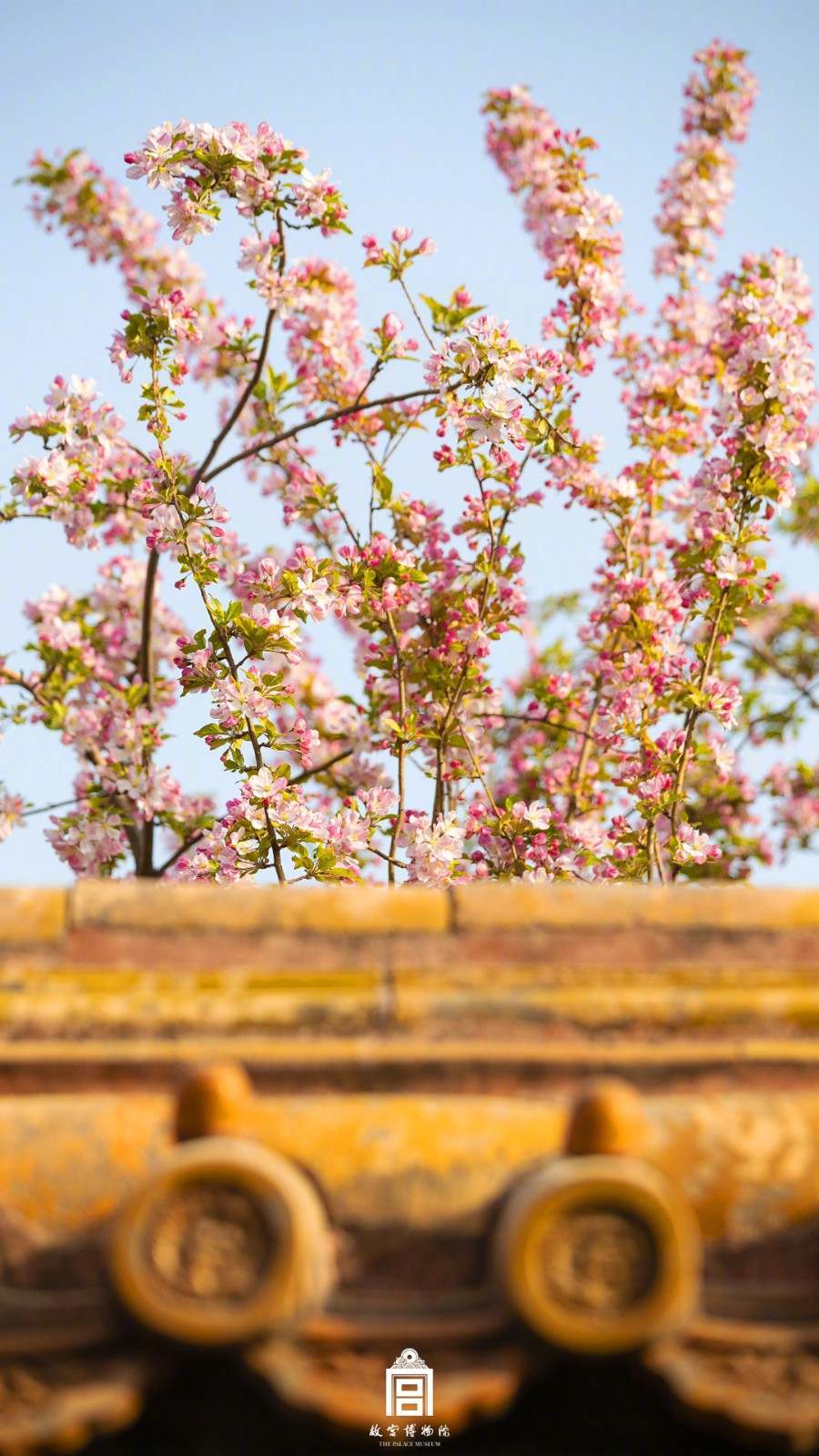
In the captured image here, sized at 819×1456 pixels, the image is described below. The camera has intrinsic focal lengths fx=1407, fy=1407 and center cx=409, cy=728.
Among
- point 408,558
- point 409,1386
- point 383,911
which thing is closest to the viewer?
point 409,1386

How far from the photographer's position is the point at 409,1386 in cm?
236

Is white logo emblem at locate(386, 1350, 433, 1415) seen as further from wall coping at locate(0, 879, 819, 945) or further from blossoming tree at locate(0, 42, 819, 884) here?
blossoming tree at locate(0, 42, 819, 884)

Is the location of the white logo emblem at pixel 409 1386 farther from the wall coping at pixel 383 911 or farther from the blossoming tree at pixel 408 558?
the blossoming tree at pixel 408 558

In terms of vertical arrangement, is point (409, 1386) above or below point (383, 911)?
below

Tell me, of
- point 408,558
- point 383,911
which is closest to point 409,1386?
point 383,911

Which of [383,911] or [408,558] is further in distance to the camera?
[408,558]

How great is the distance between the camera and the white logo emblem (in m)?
2.32

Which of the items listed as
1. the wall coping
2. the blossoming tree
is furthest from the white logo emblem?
the blossoming tree

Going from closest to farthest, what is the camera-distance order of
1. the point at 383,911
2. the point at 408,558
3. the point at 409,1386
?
the point at 409,1386, the point at 383,911, the point at 408,558

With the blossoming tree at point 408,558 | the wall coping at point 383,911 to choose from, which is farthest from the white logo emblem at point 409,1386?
the blossoming tree at point 408,558

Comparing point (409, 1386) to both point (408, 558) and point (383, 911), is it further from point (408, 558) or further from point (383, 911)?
point (408, 558)

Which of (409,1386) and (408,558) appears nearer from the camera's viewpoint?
(409,1386)

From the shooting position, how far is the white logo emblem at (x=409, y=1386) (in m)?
2.32

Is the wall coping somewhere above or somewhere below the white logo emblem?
Answer: above
